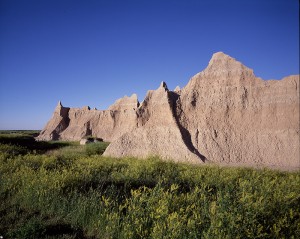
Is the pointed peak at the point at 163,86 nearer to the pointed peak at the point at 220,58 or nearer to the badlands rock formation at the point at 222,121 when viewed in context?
the badlands rock formation at the point at 222,121

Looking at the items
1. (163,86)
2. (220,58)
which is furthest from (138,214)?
(220,58)

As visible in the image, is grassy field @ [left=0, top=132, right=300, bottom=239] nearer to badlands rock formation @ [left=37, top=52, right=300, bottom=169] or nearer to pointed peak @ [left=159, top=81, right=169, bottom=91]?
badlands rock formation @ [left=37, top=52, right=300, bottom=169]

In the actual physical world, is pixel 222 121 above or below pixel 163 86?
below

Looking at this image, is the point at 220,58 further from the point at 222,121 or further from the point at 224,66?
the point at 222,121

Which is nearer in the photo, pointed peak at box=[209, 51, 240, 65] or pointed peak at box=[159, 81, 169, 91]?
pointed peak at box=[209, 51, 240, 65]

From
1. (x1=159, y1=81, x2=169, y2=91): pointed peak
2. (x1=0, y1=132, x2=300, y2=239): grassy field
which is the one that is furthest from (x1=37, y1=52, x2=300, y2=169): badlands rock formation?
(x1=0, y1=132, x2=300, y2=239): grassy field

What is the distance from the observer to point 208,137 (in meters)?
23.6

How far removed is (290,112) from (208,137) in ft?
24.2

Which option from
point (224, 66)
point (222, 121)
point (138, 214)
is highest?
point (224, 66)

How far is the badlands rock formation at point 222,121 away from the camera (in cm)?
2153

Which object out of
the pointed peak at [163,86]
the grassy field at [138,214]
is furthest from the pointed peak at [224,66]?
the grassy field at [138,214]

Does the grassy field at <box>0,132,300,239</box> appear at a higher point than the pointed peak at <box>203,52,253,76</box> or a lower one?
lower

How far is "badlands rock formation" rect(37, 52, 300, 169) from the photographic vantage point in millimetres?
21531

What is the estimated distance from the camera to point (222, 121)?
2427 centimetres
